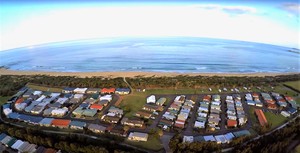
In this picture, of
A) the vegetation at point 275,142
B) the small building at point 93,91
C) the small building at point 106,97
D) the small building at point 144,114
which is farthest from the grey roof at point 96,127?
the vegetation at point 275,142

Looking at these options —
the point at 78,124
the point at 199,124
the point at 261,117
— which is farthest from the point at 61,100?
the point at 261,117

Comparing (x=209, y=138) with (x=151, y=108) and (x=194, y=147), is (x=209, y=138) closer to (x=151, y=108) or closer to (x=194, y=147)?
(x=194, y=147)

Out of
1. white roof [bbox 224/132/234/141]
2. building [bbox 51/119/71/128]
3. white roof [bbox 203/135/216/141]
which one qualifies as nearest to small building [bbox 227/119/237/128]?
white roof [bbox 224/132/234/141]

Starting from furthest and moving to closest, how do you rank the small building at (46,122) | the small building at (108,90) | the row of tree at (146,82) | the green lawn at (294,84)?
the green lawn at (294,84), the row of tree at (146,82), the small building at (108,90), the small building at (46,122)

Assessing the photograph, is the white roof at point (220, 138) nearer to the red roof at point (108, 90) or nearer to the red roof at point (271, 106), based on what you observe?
the red roof at point (271, 106)

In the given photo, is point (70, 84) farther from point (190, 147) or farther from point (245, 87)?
point (245, 87)
